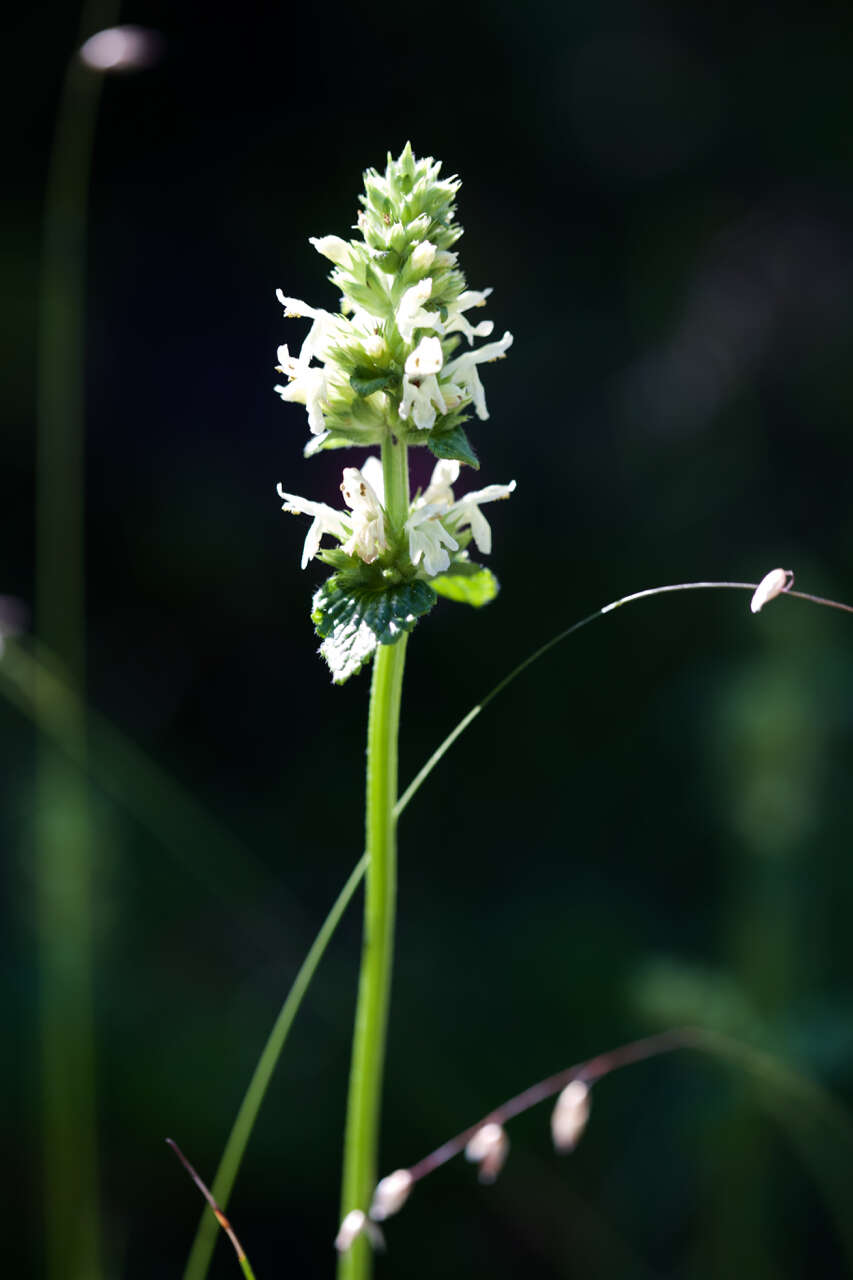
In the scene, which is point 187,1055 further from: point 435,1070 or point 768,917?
point 768,917

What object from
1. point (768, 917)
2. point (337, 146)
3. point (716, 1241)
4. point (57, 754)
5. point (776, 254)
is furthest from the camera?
point (776, 254)

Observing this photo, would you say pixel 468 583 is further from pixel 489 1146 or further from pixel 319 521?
pixel 489 1146

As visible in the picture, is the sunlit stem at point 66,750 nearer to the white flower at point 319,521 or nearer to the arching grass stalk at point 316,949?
the arching grass stalk at point 316,949

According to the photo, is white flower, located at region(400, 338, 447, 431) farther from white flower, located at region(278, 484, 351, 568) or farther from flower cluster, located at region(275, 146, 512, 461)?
white flower, located at region(278, 484, 351, 568)

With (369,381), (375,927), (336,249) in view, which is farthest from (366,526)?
(375,927)

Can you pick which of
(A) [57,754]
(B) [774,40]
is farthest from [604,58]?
(A) [57,754]

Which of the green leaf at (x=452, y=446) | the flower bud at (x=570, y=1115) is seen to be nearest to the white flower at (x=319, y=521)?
the green leaf at (x=452, y=446)

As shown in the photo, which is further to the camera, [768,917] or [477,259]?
[477,259]
